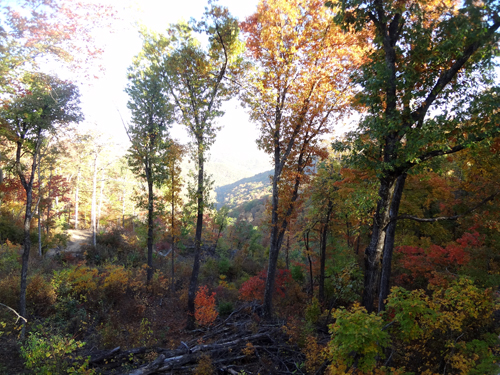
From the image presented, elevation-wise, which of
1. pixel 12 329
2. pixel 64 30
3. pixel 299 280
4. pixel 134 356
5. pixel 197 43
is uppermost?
pixel 197 43

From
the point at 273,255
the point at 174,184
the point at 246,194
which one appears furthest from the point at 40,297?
the point at 246,194

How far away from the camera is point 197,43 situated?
9922 mm

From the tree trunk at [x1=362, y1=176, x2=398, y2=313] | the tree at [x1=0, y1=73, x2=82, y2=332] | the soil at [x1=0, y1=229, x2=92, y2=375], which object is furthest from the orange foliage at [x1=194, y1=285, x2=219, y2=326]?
the tree trunk at [x1=362, y1=176, x2=398, y2=313]

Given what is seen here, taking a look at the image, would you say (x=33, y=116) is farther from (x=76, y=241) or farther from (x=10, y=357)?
(x=76, y=241)

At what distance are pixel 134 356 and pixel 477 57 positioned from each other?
11.3 metres

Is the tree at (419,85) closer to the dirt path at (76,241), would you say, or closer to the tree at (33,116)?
the tree at (33,116)

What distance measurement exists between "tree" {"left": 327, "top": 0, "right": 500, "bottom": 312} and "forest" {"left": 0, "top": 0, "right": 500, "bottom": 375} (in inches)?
1.7

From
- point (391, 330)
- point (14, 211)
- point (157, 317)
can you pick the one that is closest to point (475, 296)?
point (391, 330)

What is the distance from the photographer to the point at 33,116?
24.1 feet

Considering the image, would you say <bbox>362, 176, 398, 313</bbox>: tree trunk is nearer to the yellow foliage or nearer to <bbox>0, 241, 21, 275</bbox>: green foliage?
the yellow foliage

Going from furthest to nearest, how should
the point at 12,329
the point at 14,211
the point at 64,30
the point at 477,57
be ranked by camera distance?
the point at 14,211
the point at 12,329
the point at 64,30
the point at 477,57

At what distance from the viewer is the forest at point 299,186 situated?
5270 mm

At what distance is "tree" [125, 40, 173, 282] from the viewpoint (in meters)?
12.4

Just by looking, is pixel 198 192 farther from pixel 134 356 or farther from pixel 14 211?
pixel 14 211
